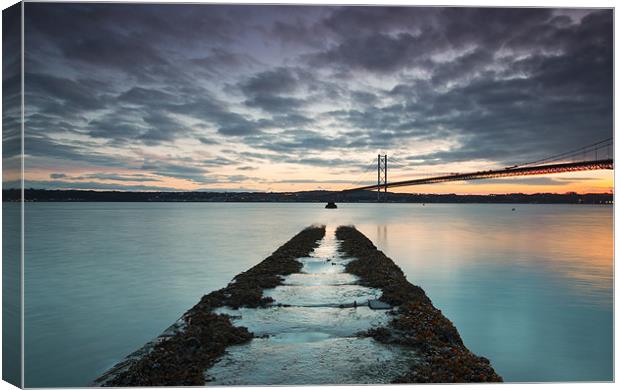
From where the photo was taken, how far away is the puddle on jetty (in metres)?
3.61

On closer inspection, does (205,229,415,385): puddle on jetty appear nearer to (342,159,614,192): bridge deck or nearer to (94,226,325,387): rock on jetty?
(94,226,325,387): rock on jetty

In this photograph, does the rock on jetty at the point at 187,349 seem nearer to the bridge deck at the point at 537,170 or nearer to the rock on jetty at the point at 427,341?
the rock on jetty at the point at 427,341

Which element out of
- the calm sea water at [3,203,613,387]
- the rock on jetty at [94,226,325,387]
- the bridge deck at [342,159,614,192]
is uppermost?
the bridge deck at [342,159,614,192]

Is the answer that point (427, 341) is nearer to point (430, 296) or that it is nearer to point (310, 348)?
point (310, 348)

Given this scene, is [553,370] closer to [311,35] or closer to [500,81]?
[500,81]

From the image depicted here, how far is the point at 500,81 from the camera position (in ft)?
22.2

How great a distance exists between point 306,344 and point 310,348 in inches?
4.6

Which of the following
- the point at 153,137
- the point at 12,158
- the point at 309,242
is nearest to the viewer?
the point at 12,158

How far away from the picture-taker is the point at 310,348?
413cm

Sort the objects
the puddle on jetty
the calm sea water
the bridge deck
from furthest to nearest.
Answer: the bridge deck → the calm sea water → the puddle on jetty

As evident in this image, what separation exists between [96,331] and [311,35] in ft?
15.5

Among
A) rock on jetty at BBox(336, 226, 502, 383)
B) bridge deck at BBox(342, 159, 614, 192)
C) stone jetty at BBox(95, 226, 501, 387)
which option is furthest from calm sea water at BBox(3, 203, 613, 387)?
bridge deck at BBox(342, 159, 614, 192)

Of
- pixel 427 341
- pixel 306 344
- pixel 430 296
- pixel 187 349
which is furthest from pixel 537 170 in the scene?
pixel 187 349

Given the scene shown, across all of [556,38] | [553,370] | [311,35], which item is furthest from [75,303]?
[556,38]
